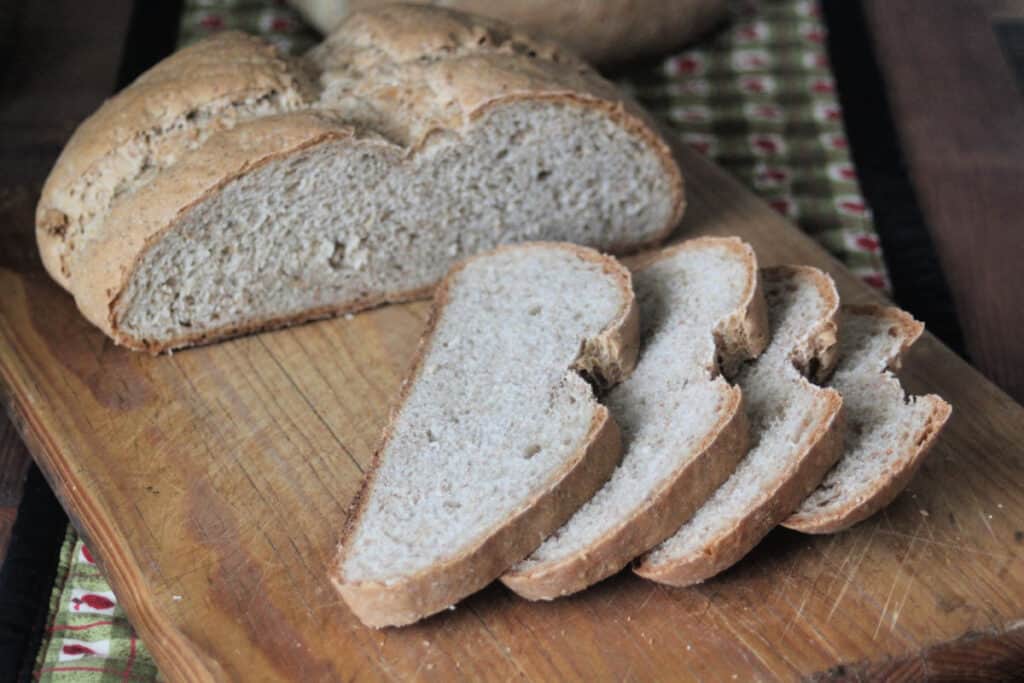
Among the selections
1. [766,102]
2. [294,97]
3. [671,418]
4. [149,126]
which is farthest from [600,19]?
[671,418]

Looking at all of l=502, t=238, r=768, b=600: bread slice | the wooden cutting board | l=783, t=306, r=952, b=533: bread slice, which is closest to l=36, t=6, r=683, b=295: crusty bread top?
the wooden cutting board

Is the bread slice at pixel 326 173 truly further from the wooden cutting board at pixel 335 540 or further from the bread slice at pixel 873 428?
the bread slice at pixel 873 428

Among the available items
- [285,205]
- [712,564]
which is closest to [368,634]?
[712,564]

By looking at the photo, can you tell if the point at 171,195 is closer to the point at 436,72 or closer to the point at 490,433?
the point at 436,72

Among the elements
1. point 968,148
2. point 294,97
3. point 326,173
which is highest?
point 294,97

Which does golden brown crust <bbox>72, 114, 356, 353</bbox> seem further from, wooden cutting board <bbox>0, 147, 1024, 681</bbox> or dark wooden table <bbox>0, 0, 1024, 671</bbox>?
dark wooden table <bbox>0, 0, 1024, 671</bbox>
